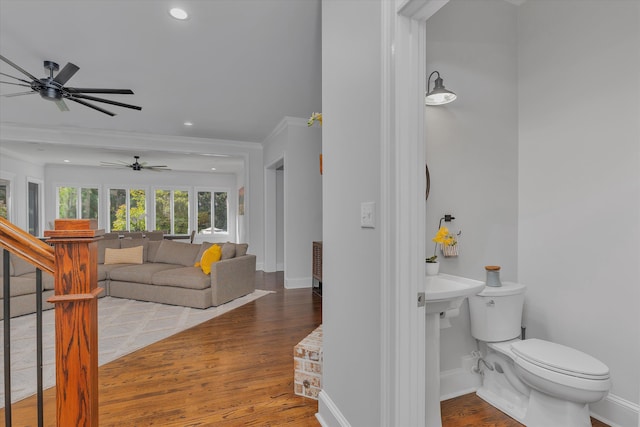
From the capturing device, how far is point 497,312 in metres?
2.12

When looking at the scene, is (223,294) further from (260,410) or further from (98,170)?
(98,170)

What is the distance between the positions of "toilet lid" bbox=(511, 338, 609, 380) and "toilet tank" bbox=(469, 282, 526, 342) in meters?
0.15

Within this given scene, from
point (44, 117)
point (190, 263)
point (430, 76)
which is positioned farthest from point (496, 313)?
point (44, 117)

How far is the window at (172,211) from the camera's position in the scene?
10.6 m

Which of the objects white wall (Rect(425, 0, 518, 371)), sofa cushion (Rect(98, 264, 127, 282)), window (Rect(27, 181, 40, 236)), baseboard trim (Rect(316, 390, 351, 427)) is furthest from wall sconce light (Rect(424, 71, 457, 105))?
window (Rect(27, 181, 40, 236))

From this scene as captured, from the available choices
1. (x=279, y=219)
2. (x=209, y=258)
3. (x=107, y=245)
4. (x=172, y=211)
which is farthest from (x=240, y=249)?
(x=172, y=211)

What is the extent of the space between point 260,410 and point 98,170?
10332 mm

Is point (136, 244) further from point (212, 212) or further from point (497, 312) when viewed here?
point (212, 212)

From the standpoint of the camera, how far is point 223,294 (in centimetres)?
430

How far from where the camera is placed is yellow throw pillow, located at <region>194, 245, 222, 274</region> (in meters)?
4.33

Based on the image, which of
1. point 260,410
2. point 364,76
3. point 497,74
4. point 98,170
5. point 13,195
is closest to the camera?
point 364,76

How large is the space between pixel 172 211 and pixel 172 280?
7.09 metres

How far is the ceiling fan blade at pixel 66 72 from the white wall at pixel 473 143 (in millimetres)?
2957

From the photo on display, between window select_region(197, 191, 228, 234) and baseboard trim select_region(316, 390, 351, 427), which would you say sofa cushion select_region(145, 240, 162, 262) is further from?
window select_region(197, 191, 228, 234)
